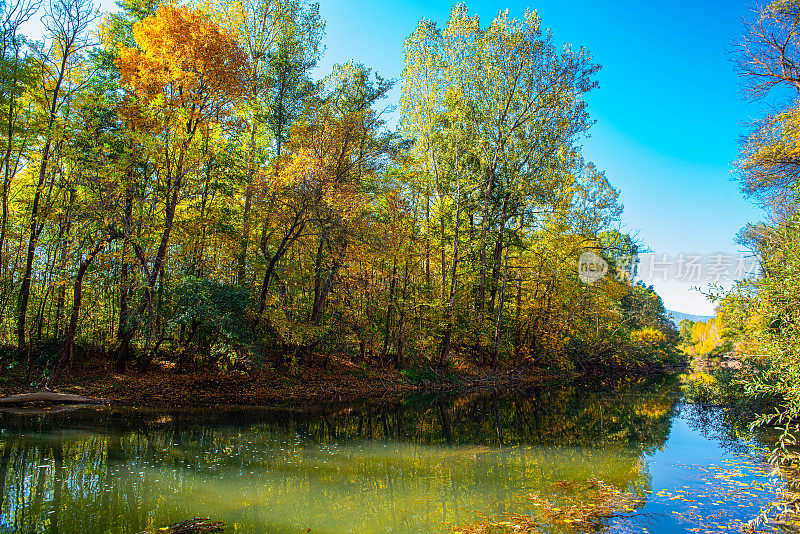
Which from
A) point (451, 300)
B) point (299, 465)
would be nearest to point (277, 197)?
point (451, 300)

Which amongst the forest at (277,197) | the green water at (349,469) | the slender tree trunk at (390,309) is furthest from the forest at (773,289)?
the slender tree trunk at (390,309)

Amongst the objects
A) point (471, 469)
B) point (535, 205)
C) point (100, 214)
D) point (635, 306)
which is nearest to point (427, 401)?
point (471, 469)

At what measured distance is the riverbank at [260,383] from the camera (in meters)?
12.6

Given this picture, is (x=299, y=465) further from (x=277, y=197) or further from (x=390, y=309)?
(x=390, y=309)

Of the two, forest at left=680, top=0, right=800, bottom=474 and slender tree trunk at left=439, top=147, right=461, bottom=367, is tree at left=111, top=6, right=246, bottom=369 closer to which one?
slender tree trunk at left=439, top=147, right=461, bottom=367

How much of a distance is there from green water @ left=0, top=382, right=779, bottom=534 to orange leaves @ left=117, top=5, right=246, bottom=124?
386 inches

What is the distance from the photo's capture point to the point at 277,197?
15703 mm

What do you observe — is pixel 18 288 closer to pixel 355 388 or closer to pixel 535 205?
pixel 355 388

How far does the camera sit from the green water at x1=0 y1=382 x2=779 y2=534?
539 cm

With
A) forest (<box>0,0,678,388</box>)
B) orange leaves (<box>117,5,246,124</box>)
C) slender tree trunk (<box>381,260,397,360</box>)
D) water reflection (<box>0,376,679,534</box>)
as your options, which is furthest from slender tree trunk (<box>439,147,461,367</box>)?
orange leaves (<box>117,5,246,124</box>)

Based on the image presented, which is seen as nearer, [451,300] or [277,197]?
[277,197]

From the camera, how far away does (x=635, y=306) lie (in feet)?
105

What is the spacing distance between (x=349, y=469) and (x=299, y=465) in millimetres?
876

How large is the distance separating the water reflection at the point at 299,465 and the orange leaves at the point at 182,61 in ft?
32.0
